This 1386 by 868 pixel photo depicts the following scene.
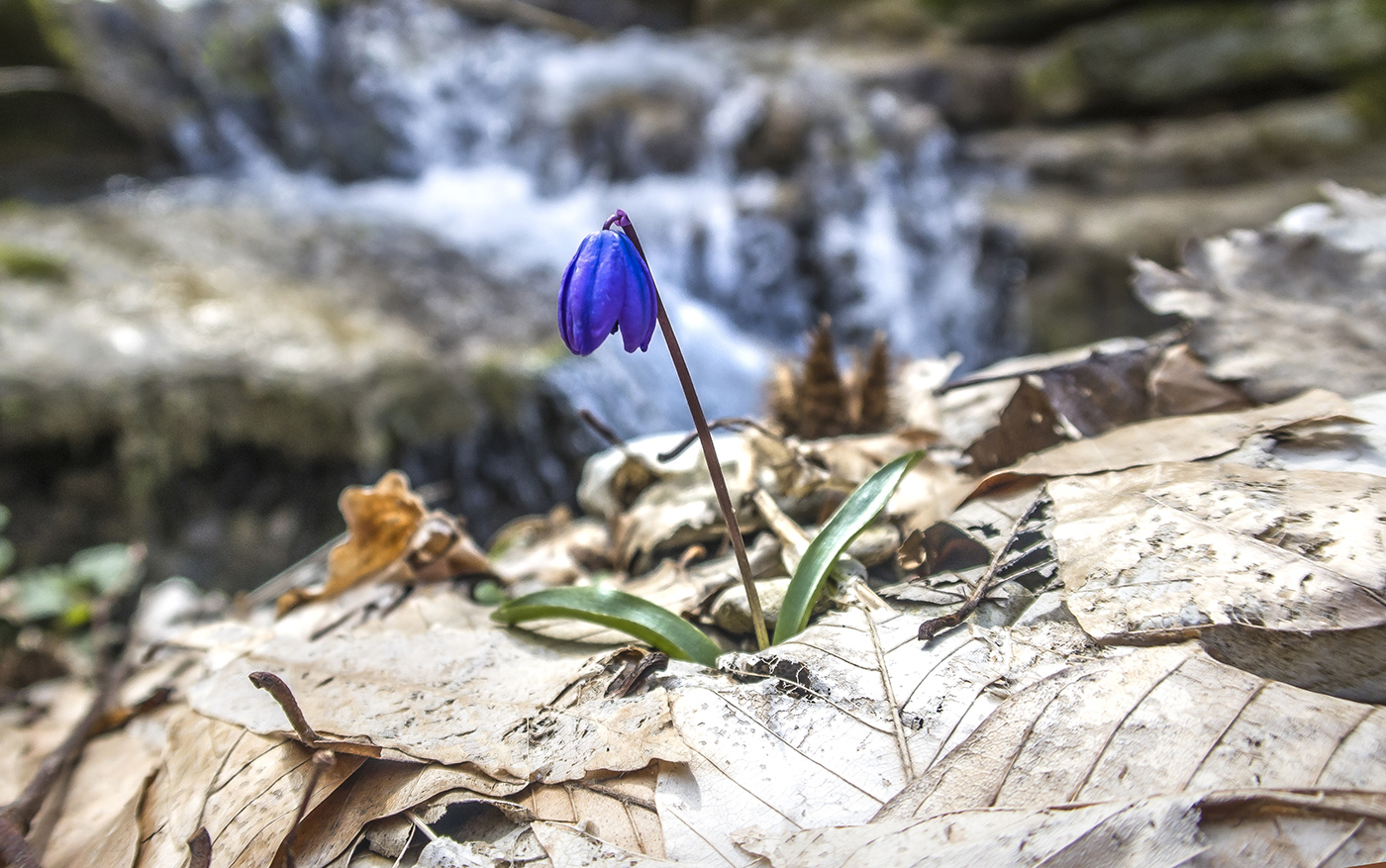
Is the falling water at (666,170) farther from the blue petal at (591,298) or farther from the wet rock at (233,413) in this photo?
the blue petal at (591,298)

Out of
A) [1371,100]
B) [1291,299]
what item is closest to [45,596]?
[1291,299]

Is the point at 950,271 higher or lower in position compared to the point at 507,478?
higher

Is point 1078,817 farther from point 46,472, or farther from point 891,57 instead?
point 891,57

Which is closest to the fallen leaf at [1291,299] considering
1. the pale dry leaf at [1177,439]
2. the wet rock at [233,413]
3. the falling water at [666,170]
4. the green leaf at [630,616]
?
the pale dry leaf at [1177,439]

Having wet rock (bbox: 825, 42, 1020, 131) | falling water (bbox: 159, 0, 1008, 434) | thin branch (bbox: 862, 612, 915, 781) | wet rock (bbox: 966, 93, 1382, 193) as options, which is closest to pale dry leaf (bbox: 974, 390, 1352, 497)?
thin branch (bbox: 862, 612, 915, 781)

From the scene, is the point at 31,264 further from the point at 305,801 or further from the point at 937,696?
the point at 937,696

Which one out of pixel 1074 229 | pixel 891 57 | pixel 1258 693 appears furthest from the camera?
pixel 891 57

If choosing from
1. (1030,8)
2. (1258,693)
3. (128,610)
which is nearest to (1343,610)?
(1258,693)
